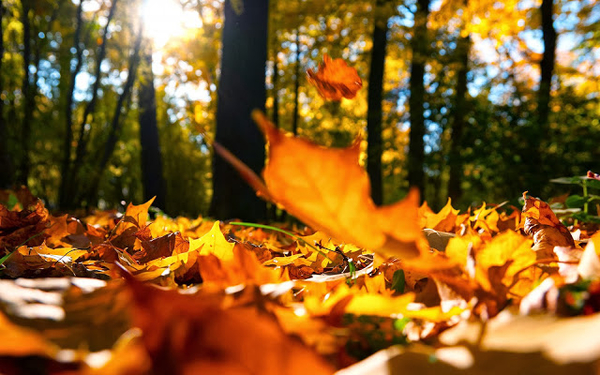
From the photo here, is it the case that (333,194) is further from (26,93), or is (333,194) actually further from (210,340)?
(26,93)

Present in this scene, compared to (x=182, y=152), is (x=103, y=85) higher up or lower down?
higher up

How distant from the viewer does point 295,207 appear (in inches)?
14.4

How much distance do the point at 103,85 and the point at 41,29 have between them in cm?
268

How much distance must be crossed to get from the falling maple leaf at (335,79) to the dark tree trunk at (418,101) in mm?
5064

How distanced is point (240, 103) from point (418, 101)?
3018 millimetres

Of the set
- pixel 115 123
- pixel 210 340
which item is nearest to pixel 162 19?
pixel 115 123

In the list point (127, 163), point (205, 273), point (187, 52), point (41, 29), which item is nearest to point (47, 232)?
point (205, 273)

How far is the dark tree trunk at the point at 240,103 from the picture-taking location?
404cm

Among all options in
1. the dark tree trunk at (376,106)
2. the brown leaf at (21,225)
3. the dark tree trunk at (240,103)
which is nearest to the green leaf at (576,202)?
the brown leaf at (21,225)

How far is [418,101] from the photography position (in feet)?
20.0

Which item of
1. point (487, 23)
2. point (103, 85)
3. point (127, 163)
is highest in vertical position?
point (487, 23)

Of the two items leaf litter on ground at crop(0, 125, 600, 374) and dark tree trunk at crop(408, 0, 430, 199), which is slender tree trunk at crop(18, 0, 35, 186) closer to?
leaf litter on ground at crop(0, 125, 600, 374)

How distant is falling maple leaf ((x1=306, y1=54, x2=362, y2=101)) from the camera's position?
78 cm

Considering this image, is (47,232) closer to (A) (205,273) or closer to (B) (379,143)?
(A) (205,273)
